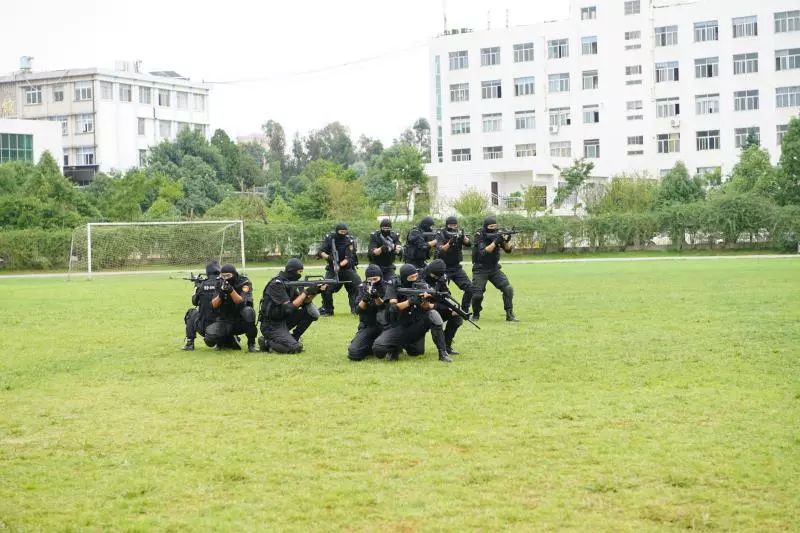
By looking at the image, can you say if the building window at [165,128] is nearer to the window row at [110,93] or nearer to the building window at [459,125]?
the window row at [110,93]

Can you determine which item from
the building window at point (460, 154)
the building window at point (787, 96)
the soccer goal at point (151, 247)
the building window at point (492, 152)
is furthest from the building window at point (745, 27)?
the soccer goal at point (151, 247)

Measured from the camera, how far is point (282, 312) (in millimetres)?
15664

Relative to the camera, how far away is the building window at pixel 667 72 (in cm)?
7469

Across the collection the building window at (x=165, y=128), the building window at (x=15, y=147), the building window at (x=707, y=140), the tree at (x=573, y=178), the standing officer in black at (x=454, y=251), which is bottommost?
the standing officer in black at (x=454, y=251)

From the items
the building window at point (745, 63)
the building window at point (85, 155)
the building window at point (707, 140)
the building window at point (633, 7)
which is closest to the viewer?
the building window at point (745, 63)

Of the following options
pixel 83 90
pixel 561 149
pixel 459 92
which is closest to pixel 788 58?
pixel 561 149

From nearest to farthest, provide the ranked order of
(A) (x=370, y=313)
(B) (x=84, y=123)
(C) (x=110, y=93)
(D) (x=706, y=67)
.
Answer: (A) (x=370, y=313) < (D) (x=706, y=67) < (B) (x=84, y=123) < (C) (x=110, y=93)

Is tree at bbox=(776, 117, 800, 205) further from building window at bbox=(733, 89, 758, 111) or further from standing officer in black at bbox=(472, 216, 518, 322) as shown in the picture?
standing officer in black at bbox=(472, 216, 518, 322)

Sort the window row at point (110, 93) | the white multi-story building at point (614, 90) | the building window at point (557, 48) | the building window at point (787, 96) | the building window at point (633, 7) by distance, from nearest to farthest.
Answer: the building window at point (787, 96), the white multi-story building at point (614, 90), the building window at point (633, 7), the building window at point (557, 48), the window row at point (110, 93)

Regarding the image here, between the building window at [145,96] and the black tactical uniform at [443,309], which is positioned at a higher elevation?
the building window at [145,96]

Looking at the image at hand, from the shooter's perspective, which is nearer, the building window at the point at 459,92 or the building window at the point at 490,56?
the building window at the point at 490,56

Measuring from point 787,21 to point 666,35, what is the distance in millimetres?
8110

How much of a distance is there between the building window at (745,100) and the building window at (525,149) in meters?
15.4

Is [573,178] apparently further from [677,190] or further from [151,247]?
[151,247]
